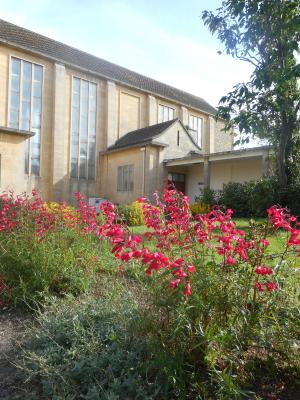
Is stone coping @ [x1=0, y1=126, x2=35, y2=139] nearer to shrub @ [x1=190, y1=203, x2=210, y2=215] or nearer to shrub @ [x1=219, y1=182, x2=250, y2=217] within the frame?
shrub @ [x1=190, y1=203, x2=210, y2=215]

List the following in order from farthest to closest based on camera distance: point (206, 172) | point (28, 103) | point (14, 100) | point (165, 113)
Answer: point (165, 113), point (28, 103), point (14, 100), point (206, 172)

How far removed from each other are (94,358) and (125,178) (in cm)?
2166

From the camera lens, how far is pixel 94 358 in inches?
98.0

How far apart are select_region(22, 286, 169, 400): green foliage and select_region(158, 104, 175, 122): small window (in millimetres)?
28446

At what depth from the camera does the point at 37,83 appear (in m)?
24.1

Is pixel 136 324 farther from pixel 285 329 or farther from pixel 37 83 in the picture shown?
pixel 37 83

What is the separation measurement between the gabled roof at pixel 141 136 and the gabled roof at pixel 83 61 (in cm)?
490

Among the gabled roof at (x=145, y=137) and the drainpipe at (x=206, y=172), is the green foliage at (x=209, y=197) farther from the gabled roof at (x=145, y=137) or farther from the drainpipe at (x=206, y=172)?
the gabled roof at (x=145, y=137)

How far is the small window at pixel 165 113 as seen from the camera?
3052 cm

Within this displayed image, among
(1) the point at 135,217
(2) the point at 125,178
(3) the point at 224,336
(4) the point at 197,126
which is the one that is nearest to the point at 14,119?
(2) the point at 125,178

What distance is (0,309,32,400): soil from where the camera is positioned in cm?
247

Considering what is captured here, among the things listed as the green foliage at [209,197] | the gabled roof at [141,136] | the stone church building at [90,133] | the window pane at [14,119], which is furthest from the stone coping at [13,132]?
the green foliage at [209,197]

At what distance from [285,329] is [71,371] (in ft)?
5.12

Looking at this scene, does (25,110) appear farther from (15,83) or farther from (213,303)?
(213,303)
